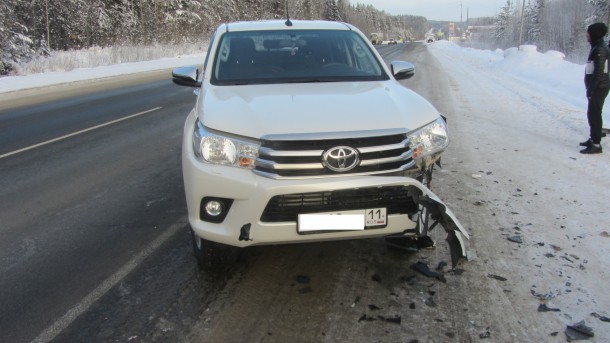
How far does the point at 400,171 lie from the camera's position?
300 centimetres

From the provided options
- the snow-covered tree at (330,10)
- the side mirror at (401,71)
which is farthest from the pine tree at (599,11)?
the snow-covered tree at (330,10)

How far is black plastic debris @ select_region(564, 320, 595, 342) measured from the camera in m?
2.64

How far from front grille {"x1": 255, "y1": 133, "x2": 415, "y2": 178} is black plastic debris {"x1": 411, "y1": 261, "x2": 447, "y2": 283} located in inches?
34.4

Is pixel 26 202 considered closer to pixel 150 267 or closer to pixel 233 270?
pixel 150 267

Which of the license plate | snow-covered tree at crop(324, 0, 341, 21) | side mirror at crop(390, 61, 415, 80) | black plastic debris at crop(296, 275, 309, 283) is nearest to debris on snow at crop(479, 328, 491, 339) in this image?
the license plate

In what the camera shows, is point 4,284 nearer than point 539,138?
Yes

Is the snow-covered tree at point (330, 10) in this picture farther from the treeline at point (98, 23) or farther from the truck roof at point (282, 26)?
the truck roof at point (282, 26)

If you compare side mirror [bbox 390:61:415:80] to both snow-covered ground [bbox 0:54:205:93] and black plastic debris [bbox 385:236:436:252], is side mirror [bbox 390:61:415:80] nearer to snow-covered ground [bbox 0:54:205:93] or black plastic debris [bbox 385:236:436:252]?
black plastic debris [bbox 385:236:436:252]

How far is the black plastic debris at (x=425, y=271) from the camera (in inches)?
131

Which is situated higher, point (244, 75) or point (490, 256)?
point (244, 75)

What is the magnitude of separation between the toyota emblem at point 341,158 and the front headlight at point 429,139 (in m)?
0.44

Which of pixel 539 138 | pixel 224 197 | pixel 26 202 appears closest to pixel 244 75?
pixel 224 197

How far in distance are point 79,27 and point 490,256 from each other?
35.4 m

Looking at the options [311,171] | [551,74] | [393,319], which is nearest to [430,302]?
[393,319]
